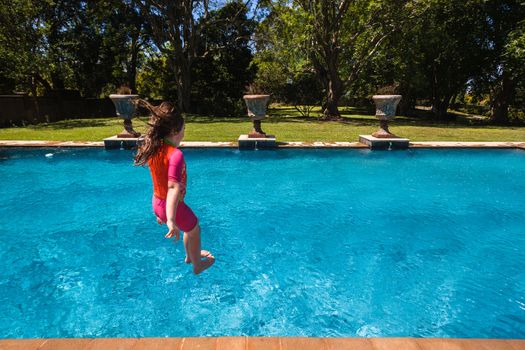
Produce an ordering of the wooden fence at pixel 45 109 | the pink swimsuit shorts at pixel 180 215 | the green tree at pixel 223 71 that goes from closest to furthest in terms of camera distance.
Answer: the pink swimsuit shorts at pixel 180 215
the wooden fence at pixel 45 109
the green tree at pixel 223 71

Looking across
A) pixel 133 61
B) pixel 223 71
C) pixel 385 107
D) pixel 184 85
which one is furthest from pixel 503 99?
pixel 133 61

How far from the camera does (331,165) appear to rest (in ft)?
33.1

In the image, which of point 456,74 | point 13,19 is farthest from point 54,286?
point 456,74

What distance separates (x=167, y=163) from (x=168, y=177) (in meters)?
0.16

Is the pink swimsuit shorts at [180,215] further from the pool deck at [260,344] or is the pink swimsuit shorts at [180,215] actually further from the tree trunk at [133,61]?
the tree trunk at [133,61]

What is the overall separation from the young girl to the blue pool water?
137cm

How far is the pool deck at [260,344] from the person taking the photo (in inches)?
95.0

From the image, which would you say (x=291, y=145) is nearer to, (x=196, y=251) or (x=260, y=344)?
(x=196, y=251)

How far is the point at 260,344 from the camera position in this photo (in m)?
2.48

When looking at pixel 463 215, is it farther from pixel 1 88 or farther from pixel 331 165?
pixel 1 88

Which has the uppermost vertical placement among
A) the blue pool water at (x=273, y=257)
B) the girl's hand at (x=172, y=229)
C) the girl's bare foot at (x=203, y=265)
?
the girl's hand at (x=172, y=229)

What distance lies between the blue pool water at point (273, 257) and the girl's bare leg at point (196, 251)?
2.23 feet

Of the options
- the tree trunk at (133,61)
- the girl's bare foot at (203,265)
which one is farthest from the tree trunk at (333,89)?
the girl's bare foot at (203,265)

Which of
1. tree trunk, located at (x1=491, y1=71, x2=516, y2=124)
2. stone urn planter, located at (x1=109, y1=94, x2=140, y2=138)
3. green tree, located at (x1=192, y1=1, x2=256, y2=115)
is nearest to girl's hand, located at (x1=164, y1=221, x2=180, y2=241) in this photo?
stone urn planter, located at (x1=109, y1=94, x2=140, y2=138)
